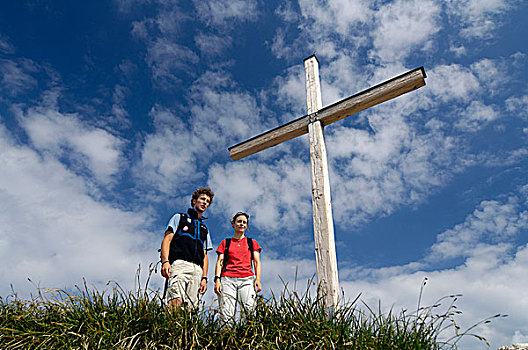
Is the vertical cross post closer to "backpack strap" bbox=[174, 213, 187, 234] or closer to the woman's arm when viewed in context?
the woman's arm

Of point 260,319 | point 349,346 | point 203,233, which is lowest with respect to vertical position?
point 349,346

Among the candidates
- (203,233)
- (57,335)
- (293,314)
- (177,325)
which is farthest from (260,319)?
(57,335)

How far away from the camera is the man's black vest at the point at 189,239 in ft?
17.8

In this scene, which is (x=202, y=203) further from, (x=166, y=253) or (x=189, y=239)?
(x=166, y=253)

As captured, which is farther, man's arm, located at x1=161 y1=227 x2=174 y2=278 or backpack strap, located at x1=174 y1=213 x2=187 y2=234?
Answer: backpack strap, located at x1=174 y1=213 x2=187 y2=234

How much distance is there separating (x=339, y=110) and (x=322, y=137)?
46 centimetres

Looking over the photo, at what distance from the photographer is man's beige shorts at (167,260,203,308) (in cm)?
511

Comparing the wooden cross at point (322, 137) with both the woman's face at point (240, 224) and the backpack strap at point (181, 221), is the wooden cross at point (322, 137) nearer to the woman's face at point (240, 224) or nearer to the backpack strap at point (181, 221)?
the woman's face at point (240, 224)

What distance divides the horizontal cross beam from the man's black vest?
1.85 m

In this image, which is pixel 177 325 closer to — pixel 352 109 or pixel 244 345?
pixel 244 345

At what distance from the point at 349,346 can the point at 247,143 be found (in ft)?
13.1

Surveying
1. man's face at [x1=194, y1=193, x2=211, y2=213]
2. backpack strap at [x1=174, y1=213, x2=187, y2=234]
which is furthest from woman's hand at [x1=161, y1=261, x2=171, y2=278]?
man's face at [x1=194, y1=193, x2=211, y2=213]

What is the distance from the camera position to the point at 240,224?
230 inches

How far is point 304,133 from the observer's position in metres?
6.71
